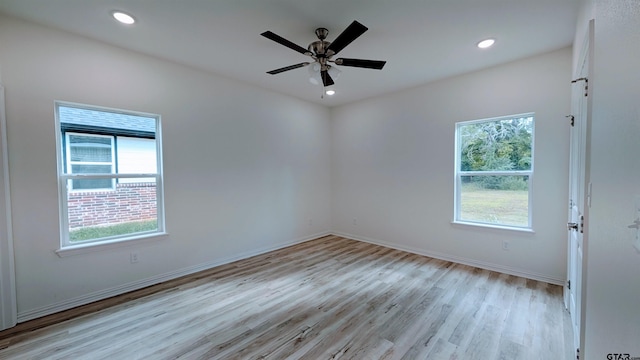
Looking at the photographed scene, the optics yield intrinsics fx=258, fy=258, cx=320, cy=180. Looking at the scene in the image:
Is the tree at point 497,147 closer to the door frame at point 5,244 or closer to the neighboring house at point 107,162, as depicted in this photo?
the neighboring house at point 107,162

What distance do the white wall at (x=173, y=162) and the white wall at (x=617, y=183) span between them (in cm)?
369

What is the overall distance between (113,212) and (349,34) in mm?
3092

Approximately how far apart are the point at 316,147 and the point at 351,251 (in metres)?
2.12

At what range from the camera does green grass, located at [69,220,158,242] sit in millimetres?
2674

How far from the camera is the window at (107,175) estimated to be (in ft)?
8.59

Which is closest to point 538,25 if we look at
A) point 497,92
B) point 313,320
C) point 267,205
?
point 497,92

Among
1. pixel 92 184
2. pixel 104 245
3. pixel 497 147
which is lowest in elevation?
pixel 104 245

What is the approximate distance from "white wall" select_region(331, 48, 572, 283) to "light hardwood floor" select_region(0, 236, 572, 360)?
0.45 meters

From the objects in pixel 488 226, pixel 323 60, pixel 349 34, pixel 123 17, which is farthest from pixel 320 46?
pixel 488 226

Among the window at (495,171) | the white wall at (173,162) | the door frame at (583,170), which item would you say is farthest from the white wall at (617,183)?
the white wall at (173,162)

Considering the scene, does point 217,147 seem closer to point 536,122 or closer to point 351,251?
point 351,251

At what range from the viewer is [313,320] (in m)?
2.33

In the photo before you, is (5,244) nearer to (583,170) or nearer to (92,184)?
(92,184)

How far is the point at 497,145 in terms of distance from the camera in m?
3.45
